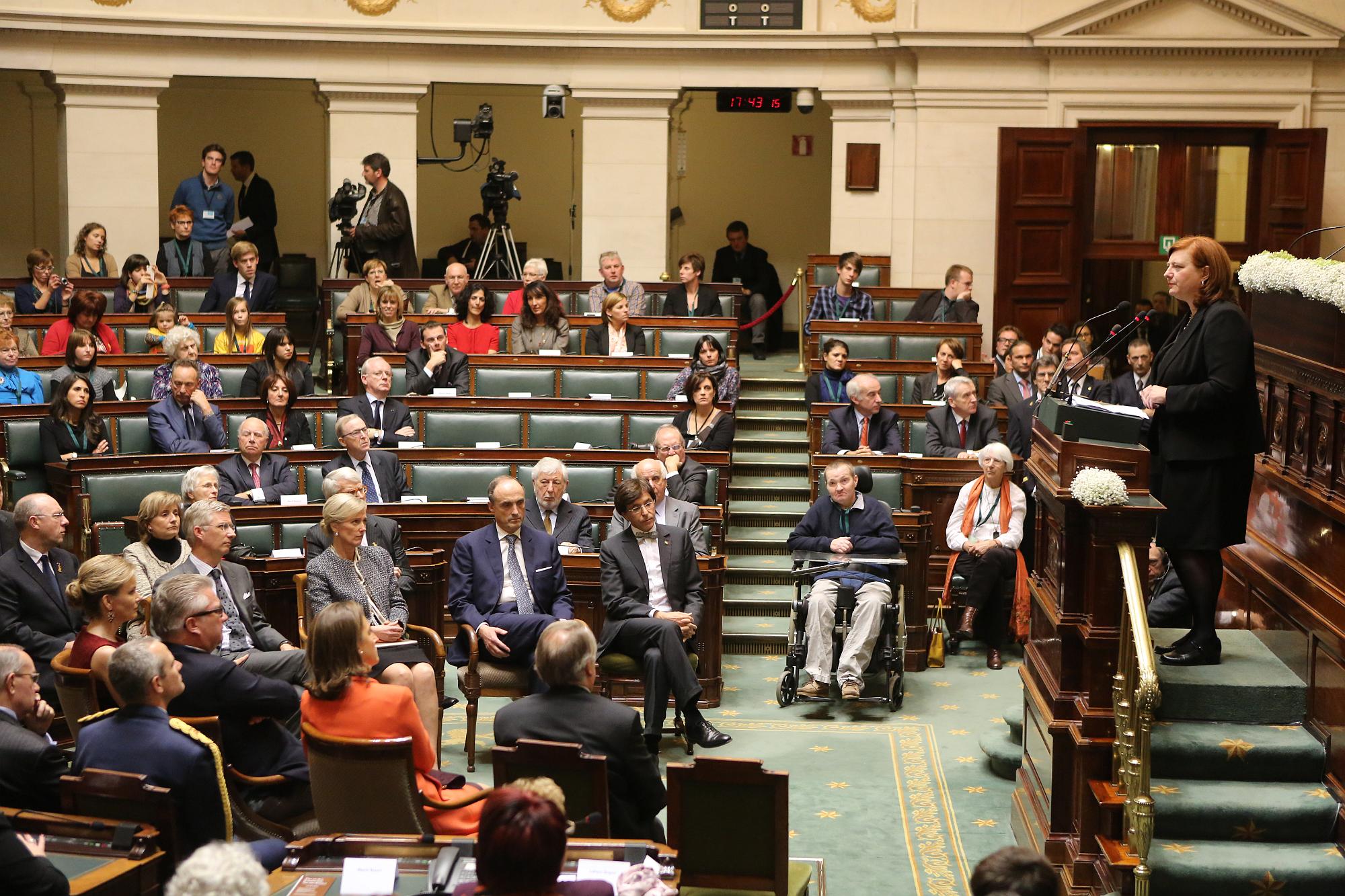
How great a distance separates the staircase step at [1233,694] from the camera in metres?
4.92

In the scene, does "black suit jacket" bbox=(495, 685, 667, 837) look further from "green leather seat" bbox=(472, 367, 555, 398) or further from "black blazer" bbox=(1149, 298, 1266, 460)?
"green leather seat" bbox=(472, 367, 555, 398)

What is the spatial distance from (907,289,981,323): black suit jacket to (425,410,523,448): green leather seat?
3.79 meters

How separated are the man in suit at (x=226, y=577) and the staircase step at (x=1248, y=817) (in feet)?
9.89

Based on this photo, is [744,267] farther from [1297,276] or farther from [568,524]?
[1297,276]

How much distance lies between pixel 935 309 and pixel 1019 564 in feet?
13.4

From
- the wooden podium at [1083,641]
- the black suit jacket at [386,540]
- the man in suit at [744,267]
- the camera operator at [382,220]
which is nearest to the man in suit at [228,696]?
the black suit jacket at [386,540]

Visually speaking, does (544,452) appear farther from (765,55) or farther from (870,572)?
(765,55)

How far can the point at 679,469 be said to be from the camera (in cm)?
780

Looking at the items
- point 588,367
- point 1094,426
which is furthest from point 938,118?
point 1094,426

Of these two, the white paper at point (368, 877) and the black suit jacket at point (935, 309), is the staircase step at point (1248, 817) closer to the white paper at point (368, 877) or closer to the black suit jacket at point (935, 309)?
the white paper at point (368, 877)

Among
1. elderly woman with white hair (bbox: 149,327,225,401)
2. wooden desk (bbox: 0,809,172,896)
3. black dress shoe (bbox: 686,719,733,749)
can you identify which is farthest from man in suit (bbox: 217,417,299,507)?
wooden desk (bbox: 0,809,172,896)

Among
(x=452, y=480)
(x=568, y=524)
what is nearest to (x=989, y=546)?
(x=568, y=524)

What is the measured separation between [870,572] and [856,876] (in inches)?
86.4

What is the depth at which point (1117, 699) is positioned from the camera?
180 inches
